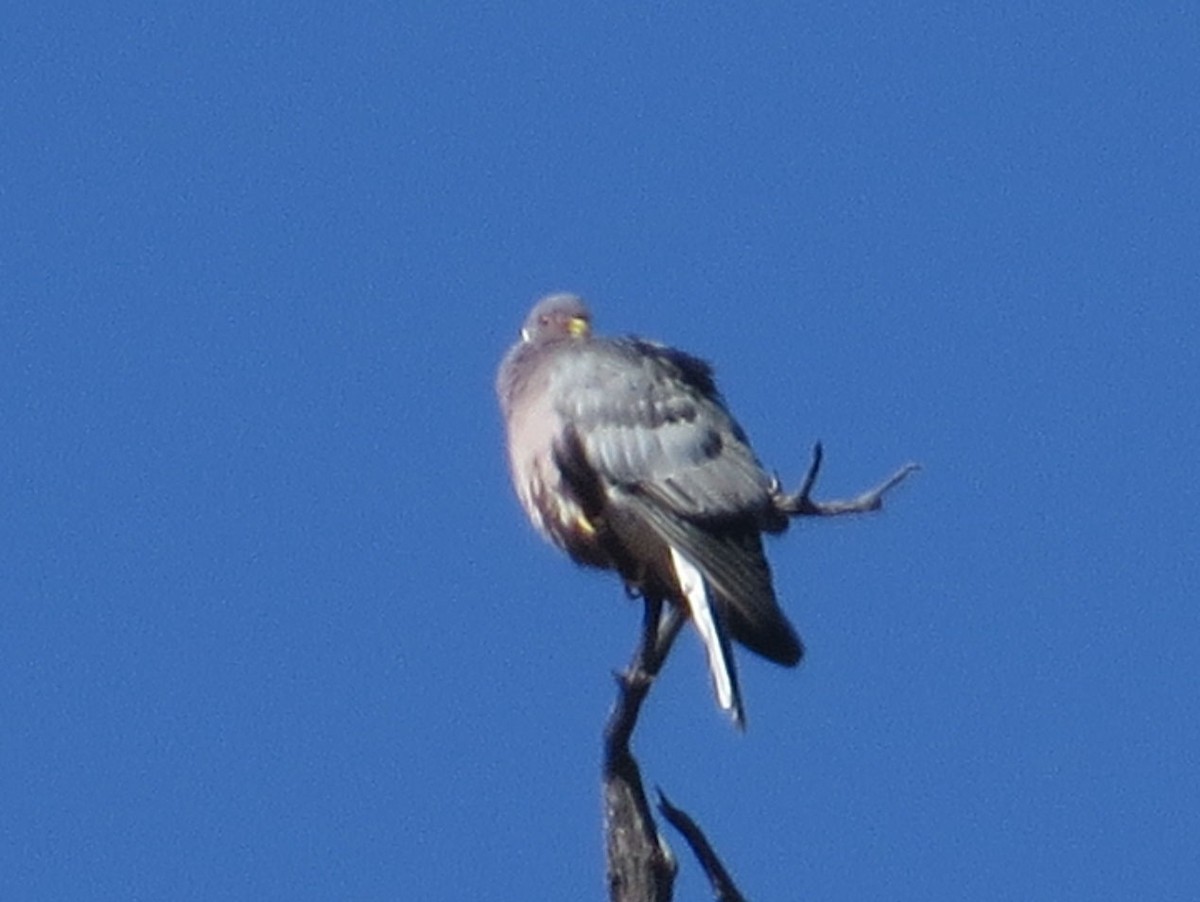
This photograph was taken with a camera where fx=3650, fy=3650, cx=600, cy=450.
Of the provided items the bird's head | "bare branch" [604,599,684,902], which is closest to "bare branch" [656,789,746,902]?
"bare branch" [604,599,684,902]

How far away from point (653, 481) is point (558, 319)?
1781mm

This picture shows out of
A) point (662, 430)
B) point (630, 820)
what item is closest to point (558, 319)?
point (662, 430)

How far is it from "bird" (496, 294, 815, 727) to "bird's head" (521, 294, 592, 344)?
629mm

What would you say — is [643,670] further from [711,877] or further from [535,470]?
[535,470]

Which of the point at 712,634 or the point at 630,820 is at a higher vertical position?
the point at 712,634

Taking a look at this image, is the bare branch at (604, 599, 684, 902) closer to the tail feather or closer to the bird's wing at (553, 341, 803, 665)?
the tail feather

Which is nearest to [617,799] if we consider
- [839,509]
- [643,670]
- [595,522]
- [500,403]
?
[643,670]

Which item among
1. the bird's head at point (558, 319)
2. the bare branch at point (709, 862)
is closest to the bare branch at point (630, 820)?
the bare branch at point (709, 862)

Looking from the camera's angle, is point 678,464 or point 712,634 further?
point 678,464

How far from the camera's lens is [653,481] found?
13.3 metres

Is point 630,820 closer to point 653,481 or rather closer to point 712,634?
point 712,634

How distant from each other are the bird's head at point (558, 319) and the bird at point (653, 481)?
0.63m

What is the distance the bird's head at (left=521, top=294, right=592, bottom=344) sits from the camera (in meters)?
14.9

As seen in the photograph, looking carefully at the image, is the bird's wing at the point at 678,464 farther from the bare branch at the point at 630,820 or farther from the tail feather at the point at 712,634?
the bare branch at the point at 630,820
